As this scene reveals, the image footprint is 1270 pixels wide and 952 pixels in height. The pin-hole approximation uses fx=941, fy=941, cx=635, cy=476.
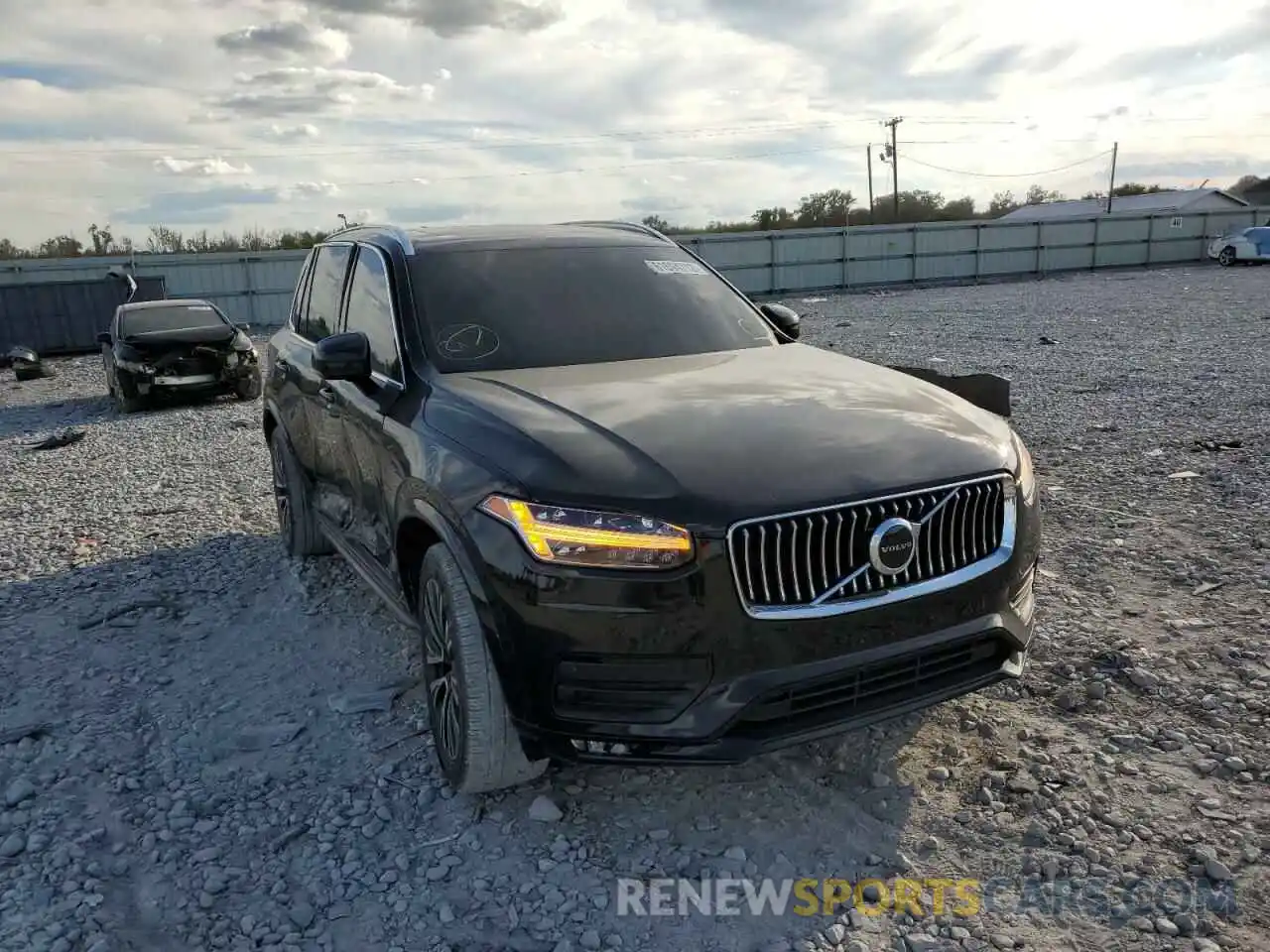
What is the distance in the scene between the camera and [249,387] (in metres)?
Answer: 13.1

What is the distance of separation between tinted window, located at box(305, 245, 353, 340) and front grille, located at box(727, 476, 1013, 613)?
2.91m

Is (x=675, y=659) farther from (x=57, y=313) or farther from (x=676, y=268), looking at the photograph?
(x=57, y=313)

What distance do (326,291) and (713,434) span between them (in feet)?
9.73

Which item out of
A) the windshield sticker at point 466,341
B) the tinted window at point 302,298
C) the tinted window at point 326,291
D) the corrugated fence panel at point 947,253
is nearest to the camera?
the windshield sticker at point 466,341

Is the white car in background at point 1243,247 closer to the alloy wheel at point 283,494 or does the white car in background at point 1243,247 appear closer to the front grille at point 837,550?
the alloy wheel at point 283,494

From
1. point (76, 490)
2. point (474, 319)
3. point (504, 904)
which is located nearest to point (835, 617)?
point (504, 904)

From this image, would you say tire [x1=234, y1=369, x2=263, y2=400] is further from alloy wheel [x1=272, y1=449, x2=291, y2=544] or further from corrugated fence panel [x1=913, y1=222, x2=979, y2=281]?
corrugated fence panel [x1=913, y1=222, x2=979, y2=281]

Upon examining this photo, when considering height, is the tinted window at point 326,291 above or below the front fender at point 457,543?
above

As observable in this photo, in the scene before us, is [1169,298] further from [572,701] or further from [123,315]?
[572,701]

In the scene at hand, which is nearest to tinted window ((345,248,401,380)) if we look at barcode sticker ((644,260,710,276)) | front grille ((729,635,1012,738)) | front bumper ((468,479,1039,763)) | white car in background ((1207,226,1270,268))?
barcode sticker ((644,260,710,276))

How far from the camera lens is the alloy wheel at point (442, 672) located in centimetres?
299

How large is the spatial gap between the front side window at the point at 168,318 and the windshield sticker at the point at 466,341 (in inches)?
423

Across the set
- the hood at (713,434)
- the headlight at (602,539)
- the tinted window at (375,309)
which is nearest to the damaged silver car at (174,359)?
the tinted window at (375,309)

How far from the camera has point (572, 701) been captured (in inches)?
102
